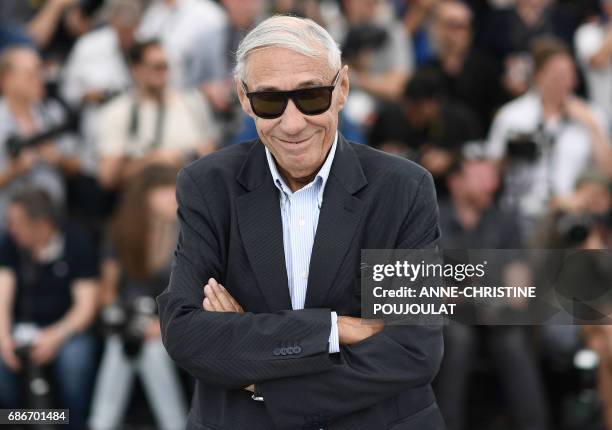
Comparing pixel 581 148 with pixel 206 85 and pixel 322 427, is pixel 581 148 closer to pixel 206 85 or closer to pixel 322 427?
pixel 206 85

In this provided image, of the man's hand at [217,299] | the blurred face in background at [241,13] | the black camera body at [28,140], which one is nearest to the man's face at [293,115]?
the man's hand at [217,299]

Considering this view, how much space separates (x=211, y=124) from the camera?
7.58 m

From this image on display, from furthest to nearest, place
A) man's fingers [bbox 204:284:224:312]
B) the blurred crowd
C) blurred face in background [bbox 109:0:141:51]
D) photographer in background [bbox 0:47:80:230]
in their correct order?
blurred face in background [bbox 109:0:141:51], photographer in background [bbox 0:47:80:230], the blurred crowd, man's fingers [bbox 204:284:224:312]

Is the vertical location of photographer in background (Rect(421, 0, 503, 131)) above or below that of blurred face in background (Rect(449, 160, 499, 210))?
above

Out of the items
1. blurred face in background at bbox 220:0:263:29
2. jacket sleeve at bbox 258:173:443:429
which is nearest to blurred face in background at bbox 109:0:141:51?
blurred face in background at bbox 220:0:263:29

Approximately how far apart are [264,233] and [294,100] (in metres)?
0.36

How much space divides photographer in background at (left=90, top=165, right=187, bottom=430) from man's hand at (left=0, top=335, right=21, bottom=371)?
1.60 ft

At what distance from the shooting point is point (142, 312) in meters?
6.32

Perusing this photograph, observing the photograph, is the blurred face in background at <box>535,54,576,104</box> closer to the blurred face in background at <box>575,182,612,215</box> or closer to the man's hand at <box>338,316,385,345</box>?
the blurred face in background at <box>575,182,612,215</box>

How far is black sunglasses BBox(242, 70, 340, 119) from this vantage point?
2883 mm

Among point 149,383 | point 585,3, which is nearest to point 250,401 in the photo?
point 149,383

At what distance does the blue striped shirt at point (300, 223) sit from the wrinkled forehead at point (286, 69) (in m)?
0.23

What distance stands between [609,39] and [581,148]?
4.58 feet

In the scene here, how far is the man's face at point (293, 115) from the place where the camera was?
287 cm
